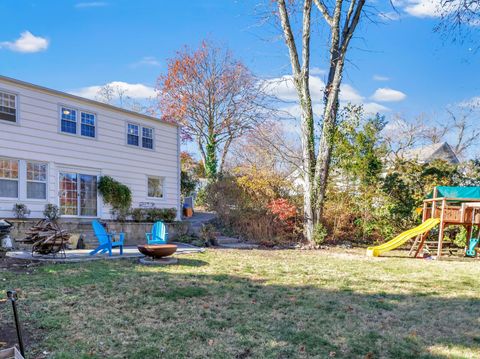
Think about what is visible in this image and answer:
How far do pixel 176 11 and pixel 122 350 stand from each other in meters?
13.0

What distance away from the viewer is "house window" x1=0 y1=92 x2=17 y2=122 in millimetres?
10781

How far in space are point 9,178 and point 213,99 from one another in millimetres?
15012

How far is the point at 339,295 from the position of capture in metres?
5.46

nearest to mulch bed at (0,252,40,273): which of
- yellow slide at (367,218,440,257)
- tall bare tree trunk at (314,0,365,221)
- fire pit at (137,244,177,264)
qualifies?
fire pit at (137,244,177,264)

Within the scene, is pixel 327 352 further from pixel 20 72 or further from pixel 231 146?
pixel 231 146

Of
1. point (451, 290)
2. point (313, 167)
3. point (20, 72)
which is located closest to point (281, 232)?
point (313, 167)

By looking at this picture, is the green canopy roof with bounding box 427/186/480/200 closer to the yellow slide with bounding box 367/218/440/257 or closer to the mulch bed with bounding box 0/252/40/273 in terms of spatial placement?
the yellow slide with bounding box 367/218/440/257

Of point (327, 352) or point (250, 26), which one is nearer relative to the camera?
point (327, 352)

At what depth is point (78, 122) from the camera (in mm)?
12578

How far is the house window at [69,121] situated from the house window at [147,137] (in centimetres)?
285

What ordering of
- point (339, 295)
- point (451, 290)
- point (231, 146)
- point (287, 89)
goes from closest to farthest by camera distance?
point (339, 295)
point (451, 290)
point (287, 89)
point (231, 146)

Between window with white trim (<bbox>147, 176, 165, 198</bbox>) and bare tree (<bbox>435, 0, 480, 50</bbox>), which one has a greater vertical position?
bare tree (<bbox>435, 0, 480, 50</bbox>)

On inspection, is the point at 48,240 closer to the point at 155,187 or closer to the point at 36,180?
the point at 36,180

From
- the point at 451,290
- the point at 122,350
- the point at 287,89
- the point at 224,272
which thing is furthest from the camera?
the point at 287,89
